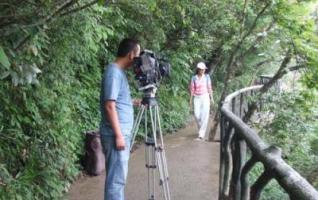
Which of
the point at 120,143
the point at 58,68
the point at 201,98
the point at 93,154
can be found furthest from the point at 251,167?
the point at 201,98

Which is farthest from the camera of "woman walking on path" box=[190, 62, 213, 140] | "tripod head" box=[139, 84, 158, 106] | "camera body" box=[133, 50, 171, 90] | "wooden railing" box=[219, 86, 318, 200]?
"woman walking on path" box=[190, 62, 213, 140]

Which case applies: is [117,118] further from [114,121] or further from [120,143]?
[120,143]

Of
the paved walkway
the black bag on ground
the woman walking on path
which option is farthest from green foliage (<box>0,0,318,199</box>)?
the woman walking on path

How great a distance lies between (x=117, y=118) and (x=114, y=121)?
0.07 m

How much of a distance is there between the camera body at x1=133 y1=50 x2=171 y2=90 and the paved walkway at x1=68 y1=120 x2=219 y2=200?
1555mm

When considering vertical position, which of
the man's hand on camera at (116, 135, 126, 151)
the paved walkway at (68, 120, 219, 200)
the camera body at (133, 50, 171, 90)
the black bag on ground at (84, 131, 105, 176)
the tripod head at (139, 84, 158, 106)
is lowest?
the paved walkway at (68, 120, 219, 200)

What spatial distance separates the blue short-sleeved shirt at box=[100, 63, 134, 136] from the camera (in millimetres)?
3619

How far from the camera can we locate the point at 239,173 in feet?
10.7

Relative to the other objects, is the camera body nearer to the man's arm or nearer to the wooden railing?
the man's arm

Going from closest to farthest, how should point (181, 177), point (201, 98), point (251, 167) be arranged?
1. point (251, 167)
2. point (181, 177)
3. point (201, 98)

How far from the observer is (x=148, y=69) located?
3.97m

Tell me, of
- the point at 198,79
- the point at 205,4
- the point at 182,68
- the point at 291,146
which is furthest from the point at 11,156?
the point at 182,68

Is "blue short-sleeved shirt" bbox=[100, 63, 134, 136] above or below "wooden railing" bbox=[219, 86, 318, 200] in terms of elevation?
above

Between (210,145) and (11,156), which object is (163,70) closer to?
(11,156)
